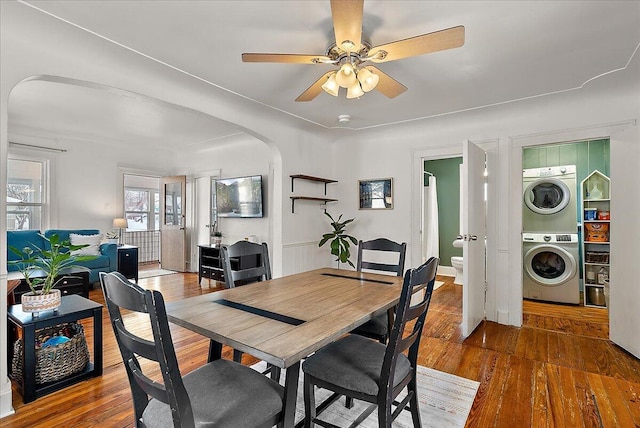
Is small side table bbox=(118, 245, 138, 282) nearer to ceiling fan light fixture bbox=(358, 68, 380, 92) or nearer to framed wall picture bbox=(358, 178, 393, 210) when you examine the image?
framed wall picture bbox=(358, 178, 393, 210)

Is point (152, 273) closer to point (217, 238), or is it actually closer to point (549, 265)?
point (217, 238)

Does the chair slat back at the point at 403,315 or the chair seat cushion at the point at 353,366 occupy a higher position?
the chair slat back at the point at 403,315

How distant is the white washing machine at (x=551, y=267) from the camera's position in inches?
163

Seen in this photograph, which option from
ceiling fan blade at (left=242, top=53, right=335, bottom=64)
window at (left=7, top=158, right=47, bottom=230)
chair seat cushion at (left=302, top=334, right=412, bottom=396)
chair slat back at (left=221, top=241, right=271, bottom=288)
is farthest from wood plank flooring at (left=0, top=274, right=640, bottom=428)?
window at (left=7, top=158, right=47, bottom=230)

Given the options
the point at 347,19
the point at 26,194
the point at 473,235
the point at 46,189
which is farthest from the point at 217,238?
the point at 347,19

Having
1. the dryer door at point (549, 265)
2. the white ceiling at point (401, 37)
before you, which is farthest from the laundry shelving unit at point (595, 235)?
the white ceiling at point (401, 37)

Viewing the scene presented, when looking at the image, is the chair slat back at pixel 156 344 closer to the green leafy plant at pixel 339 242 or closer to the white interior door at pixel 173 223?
the green leafy plant at pixel 339 242

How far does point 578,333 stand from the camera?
325 centimetres

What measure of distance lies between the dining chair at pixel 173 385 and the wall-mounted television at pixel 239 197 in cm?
404

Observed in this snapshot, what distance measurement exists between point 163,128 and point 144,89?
250 cm

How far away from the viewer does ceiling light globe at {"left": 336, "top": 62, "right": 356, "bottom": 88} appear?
183 centimetres

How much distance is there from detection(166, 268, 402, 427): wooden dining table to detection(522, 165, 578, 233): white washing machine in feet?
11.1

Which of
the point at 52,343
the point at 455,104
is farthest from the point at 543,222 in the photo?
the point at 52,343

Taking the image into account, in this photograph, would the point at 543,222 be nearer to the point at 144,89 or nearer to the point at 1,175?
the point at 144,89
